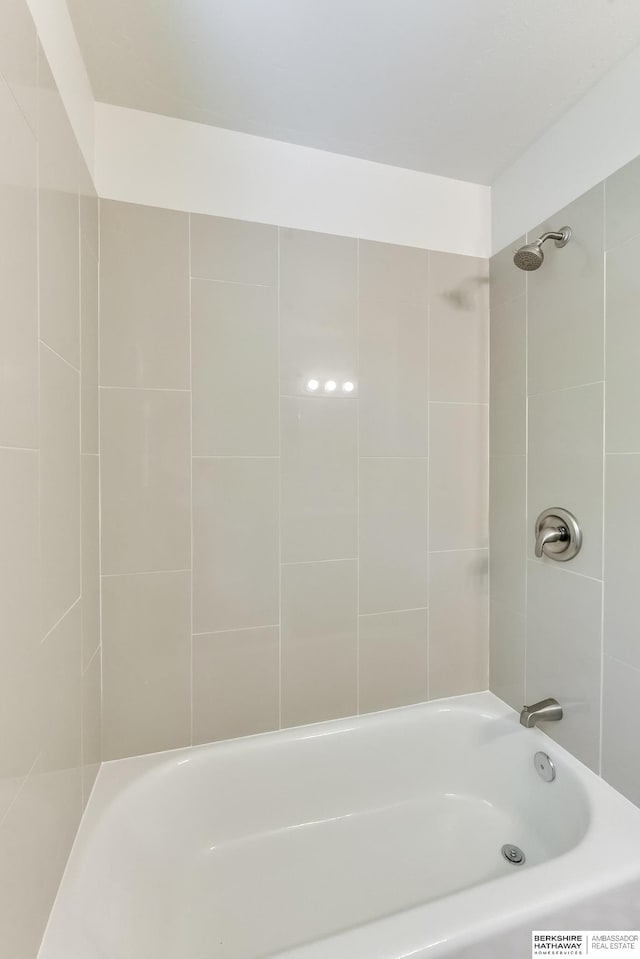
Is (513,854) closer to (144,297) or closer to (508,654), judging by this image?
(508,654)

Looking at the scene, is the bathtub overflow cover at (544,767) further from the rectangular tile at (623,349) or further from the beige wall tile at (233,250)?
the beige wall tile at (233,250)

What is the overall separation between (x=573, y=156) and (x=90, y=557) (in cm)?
175

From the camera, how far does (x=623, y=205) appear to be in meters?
1.12

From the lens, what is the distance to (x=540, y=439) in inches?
54.9

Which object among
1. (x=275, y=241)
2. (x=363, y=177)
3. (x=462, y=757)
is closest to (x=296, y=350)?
(x=275, y=241)

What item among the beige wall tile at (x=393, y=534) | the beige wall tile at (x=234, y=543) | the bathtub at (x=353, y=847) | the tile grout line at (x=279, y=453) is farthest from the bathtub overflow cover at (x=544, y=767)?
the beige wall tile at (x=234, y=543)

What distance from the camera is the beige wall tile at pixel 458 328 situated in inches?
61.2

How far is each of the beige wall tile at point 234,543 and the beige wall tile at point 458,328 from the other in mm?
701

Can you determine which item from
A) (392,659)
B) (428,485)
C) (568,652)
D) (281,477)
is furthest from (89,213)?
(568,652)

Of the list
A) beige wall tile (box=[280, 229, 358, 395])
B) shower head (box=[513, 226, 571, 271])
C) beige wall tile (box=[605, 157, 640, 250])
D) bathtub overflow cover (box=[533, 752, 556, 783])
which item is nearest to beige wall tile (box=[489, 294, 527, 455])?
shower head (box=[513, 226, 571, 271])

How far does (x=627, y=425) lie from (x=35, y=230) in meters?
1.35

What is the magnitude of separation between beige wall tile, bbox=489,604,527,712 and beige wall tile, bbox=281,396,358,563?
61 cm

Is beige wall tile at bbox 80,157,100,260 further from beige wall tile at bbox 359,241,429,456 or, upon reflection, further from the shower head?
the shower head

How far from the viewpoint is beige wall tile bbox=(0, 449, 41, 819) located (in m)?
0.62
